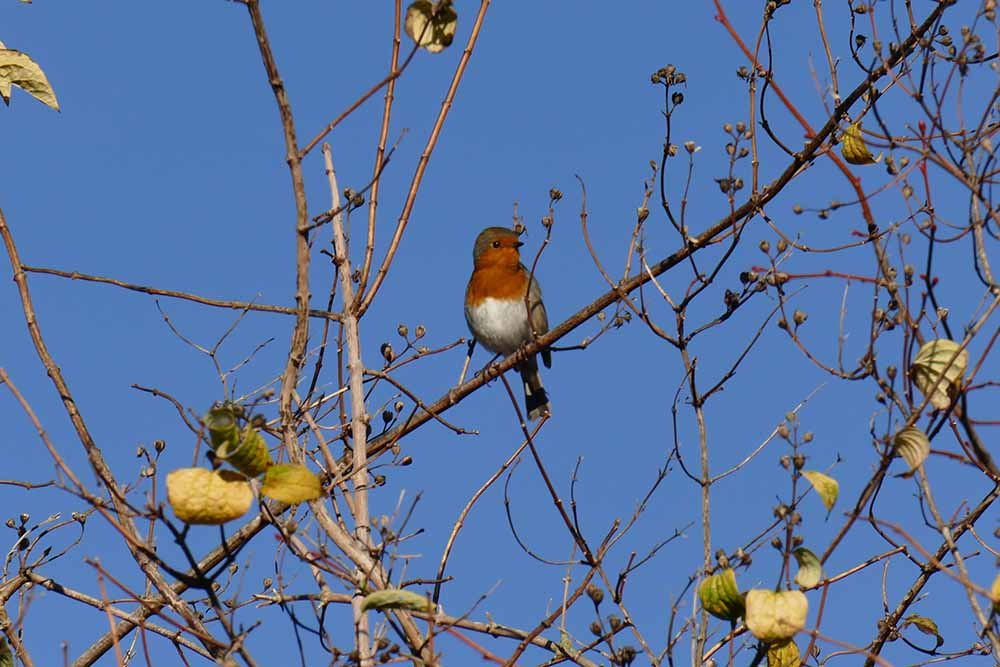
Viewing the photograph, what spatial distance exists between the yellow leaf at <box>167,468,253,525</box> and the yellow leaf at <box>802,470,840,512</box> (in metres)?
1.30

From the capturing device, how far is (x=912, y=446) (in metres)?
2.99

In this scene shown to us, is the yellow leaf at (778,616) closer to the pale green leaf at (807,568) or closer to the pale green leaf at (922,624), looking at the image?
the pale green leaf at (807,568)

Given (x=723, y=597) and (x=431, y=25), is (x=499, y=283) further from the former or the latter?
(x=723, y=597)

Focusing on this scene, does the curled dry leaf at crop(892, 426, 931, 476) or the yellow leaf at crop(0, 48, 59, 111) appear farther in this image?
the yellow leaf at crop(0, 48, 59, 111)

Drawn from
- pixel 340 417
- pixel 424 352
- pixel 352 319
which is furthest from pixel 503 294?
pixel 352 319

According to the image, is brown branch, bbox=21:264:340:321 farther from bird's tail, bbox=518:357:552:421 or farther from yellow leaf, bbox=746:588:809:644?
bird's tail, bbox=518:357:552:421

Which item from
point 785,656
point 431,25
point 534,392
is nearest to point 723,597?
point 785,656

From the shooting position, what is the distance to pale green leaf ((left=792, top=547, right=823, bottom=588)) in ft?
9.68

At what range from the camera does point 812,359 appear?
154 inches

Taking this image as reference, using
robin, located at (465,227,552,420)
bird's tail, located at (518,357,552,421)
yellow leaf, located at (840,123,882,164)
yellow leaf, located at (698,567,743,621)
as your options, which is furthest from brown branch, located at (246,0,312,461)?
bird's tail, located at (518,357,552,421)

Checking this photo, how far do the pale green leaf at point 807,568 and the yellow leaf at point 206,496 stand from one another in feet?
4.21

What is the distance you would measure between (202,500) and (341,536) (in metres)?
0.72

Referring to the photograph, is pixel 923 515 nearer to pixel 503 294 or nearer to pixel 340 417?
pixel 340 417

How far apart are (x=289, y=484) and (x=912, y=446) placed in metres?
1.45
